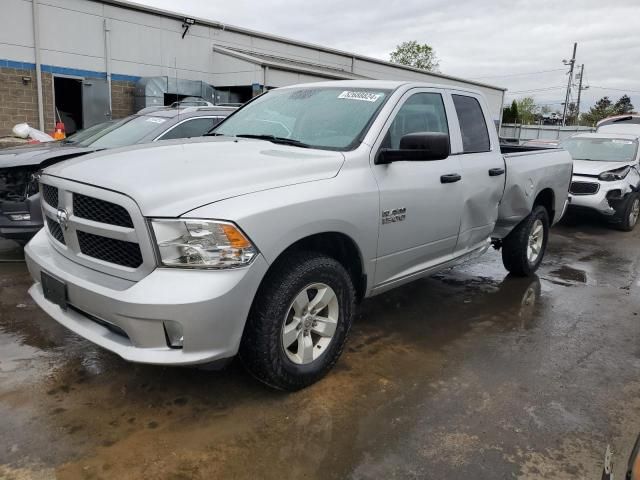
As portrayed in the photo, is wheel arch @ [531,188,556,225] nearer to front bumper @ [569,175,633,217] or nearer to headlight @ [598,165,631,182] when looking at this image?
front bumper @ [569,175,633,217]

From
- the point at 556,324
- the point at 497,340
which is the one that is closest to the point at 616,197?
the point at 556,324

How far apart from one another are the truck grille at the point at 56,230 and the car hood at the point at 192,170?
1.01 ft

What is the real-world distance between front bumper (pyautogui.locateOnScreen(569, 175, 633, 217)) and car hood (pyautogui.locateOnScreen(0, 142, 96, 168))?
7.97 metres

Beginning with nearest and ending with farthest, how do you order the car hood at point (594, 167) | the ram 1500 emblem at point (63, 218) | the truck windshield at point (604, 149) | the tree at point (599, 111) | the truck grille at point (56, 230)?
the ram 1500 emblem at point (63, 218)
the truck grille at point (56, 230)
the car hood at point (594, 167)
the truck windshield at point (604, 149)
the tree at point (599, 111)

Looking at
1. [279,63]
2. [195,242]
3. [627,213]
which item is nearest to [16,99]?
[279,63]

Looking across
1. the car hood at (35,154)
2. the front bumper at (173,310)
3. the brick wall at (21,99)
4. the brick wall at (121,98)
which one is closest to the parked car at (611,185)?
the car hood at (35,154)

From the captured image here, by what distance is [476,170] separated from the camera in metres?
4.50

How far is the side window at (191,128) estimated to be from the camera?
6.45 m

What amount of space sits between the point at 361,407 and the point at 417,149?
5.49ft

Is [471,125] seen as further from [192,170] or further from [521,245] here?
[192,170]

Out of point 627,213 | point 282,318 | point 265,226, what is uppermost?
point 265,226

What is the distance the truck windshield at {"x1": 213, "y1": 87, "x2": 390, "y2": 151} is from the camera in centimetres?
368

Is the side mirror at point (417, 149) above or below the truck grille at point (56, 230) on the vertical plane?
above

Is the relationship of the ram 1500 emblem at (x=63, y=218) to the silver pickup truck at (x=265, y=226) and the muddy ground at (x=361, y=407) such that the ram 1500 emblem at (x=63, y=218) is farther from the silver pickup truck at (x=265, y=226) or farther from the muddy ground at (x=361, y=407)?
the muddy ground at (x=361, y=407)
